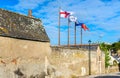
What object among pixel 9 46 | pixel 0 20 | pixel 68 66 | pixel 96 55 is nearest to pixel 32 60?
pixel 9 46

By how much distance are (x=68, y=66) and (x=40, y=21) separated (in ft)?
20.5

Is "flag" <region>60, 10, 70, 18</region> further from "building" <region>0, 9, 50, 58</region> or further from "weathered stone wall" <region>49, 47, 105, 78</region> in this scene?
"building" <region>0, 9, 50, 58</region>

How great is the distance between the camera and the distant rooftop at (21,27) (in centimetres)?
2327

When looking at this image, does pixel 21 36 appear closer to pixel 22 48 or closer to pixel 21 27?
pixel 22 48

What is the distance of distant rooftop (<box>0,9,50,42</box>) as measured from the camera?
916 inches

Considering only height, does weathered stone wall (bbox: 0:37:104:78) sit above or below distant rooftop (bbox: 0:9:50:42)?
below

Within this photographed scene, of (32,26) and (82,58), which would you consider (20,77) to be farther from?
(82,58)

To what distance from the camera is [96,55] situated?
41.2 meters

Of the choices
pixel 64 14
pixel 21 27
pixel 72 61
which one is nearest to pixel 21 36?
pixel 21 27

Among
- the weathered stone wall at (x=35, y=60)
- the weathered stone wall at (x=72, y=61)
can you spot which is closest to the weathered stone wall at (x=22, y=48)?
the weathered stone wall at (x=35, y=60)

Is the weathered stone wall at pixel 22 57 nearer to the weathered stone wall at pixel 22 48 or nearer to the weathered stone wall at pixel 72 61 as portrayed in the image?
the weathered stone wall at pixel 22 48

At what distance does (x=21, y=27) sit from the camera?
994 inches

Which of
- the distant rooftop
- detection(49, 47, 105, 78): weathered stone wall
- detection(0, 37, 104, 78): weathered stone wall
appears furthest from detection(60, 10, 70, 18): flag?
the distant rooftop

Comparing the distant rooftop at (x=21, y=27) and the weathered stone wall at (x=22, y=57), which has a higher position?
the distant rooftop at (x=21, y=27)
